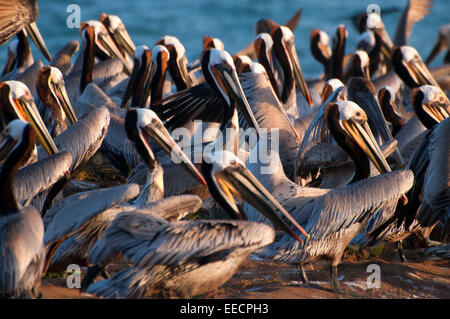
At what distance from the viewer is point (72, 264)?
4.44 metres

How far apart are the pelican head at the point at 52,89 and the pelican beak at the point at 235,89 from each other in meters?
1.35

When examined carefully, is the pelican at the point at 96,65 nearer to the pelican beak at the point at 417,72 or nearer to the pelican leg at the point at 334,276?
the pelican beak at the point at 417,72

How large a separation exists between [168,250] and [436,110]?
3165 millimetres

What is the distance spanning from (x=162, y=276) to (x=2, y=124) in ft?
8.81

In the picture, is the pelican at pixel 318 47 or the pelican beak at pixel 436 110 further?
the pelican at pixel 318 47

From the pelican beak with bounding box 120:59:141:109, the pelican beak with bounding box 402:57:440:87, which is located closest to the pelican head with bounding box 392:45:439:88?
the pelican beak with bounding box 402:57:440:87

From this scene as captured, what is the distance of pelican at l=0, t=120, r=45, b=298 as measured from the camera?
11.7 ft

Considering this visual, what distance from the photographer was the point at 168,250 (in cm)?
371

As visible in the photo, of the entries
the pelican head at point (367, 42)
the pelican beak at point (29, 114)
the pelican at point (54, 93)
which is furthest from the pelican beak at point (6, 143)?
the pelican head at point (367, 42)

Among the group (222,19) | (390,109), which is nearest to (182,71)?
(390,109)

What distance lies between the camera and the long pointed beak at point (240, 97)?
221 inches

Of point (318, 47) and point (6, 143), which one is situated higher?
point (6, 143)

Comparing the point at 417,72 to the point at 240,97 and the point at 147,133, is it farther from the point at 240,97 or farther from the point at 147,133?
the point at 147,133
